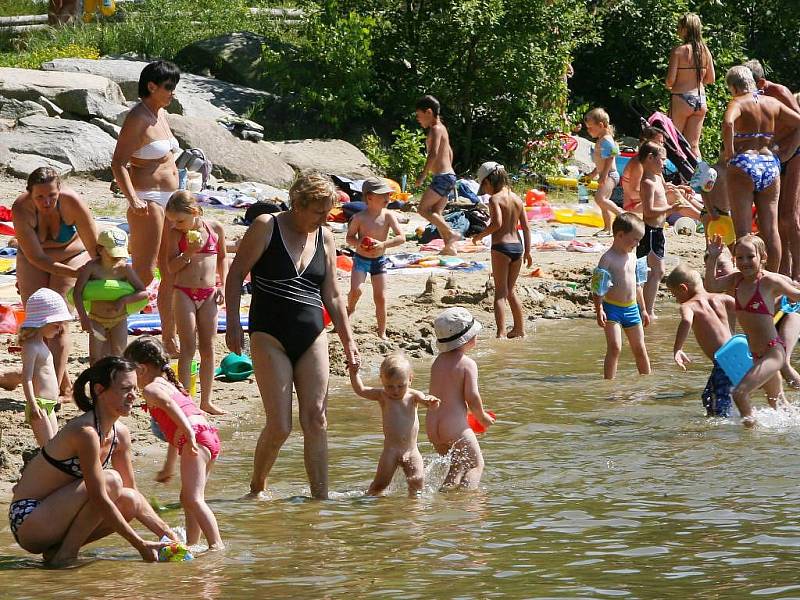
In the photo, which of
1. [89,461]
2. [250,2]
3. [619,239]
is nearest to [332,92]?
[250,2]

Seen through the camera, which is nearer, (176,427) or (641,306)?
(176,427)

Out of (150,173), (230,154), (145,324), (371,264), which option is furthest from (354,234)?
(230,154)

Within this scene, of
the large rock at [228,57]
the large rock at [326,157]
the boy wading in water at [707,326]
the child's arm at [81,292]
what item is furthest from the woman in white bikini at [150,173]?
the large rock at [228,57]

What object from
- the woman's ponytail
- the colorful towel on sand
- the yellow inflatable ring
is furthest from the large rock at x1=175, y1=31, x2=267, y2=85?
the woman's ponytail

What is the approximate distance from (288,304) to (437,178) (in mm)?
8058

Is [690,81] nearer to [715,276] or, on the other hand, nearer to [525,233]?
[525,233]

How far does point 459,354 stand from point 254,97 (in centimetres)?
1482

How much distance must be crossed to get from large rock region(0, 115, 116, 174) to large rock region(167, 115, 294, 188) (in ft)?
3.26

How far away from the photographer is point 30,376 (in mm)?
7102

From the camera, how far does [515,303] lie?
11.6m

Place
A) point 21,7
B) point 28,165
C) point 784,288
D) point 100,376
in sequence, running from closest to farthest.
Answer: point 100,376
point 784,288
point 28,165
point 21,7

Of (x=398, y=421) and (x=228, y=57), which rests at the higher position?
(x=228, y=57)

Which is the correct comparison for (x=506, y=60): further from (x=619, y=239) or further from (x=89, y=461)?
(x=89, y=461)

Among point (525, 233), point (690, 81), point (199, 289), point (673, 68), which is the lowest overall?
point (199, 289)
